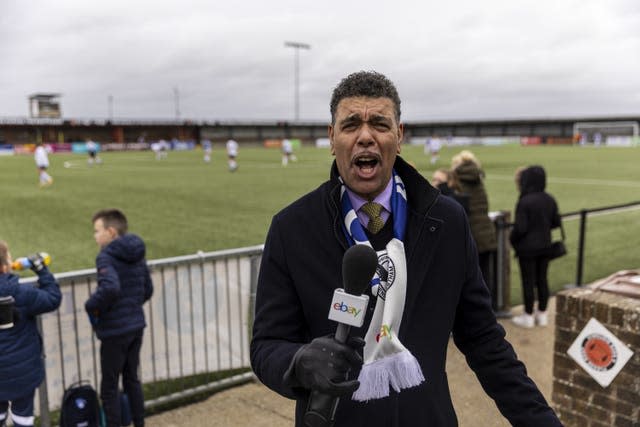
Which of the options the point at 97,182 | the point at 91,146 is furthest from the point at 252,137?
the point at 97,182

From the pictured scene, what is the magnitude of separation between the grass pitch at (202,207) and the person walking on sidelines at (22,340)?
5.59 metres

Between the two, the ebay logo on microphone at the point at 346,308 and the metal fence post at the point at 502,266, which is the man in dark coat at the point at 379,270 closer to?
the ebay logo on microphone at the point at 346,308

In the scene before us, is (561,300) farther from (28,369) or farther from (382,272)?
(28,369)

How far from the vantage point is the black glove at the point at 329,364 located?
135 cm

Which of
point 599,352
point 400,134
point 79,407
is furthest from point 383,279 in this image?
point 79,407

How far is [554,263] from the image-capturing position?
940 centimetres

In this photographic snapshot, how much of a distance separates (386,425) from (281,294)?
1.69 feet

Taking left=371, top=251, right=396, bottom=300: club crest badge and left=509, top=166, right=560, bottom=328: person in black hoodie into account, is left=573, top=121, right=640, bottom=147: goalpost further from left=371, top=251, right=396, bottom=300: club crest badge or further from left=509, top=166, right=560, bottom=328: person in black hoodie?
left=371, top=251, right=396, bottom=300: club crest badge

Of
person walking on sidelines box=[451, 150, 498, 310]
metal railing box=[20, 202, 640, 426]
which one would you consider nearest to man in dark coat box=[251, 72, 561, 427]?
metal railing box=[20, 202, 640, 426]

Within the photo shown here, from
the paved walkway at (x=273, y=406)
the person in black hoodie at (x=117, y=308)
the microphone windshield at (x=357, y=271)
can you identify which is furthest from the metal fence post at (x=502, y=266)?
the microphone windshield at (x=357, y=271)

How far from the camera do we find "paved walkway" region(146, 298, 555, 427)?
4488mm

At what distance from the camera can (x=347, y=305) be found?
1327mm

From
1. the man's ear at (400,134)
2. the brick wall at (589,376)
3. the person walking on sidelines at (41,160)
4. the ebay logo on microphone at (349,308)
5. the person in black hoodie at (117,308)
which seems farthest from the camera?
the person walking on sidelines at (41,160)

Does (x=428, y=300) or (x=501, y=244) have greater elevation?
(x=428, y=300)
